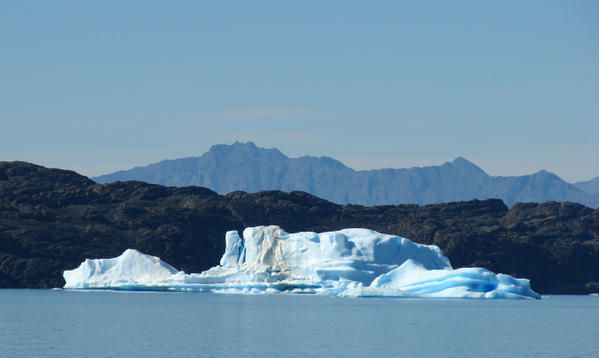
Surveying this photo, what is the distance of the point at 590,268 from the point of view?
604 ft

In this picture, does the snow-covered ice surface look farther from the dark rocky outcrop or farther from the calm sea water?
the dark rocky outcrop

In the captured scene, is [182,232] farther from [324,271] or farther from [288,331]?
[288,331]

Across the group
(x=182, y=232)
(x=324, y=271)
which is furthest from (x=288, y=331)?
(x=182, y=232)

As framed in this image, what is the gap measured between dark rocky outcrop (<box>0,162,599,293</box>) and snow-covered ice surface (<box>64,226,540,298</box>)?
1729 inches

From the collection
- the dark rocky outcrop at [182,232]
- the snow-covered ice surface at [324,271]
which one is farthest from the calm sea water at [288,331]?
the dark rocky outcrop at [182,232]

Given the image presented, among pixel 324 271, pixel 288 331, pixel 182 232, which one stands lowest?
A: pixel 288 331

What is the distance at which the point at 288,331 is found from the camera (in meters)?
66.5

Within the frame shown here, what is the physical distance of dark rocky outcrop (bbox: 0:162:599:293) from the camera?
16012 centimetres

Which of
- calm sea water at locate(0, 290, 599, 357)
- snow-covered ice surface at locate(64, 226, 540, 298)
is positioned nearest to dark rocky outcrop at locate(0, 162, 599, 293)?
snow-covered ice surface at locate(64, 226, 540, 298)

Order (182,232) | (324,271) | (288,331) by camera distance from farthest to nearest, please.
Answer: (182,232) < (324,271) < (288,331)

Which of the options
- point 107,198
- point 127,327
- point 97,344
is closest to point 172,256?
point 107,198

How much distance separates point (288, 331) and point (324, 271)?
3673cm

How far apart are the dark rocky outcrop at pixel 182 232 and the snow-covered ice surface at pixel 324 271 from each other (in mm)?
43913

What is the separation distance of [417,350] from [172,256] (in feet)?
348
